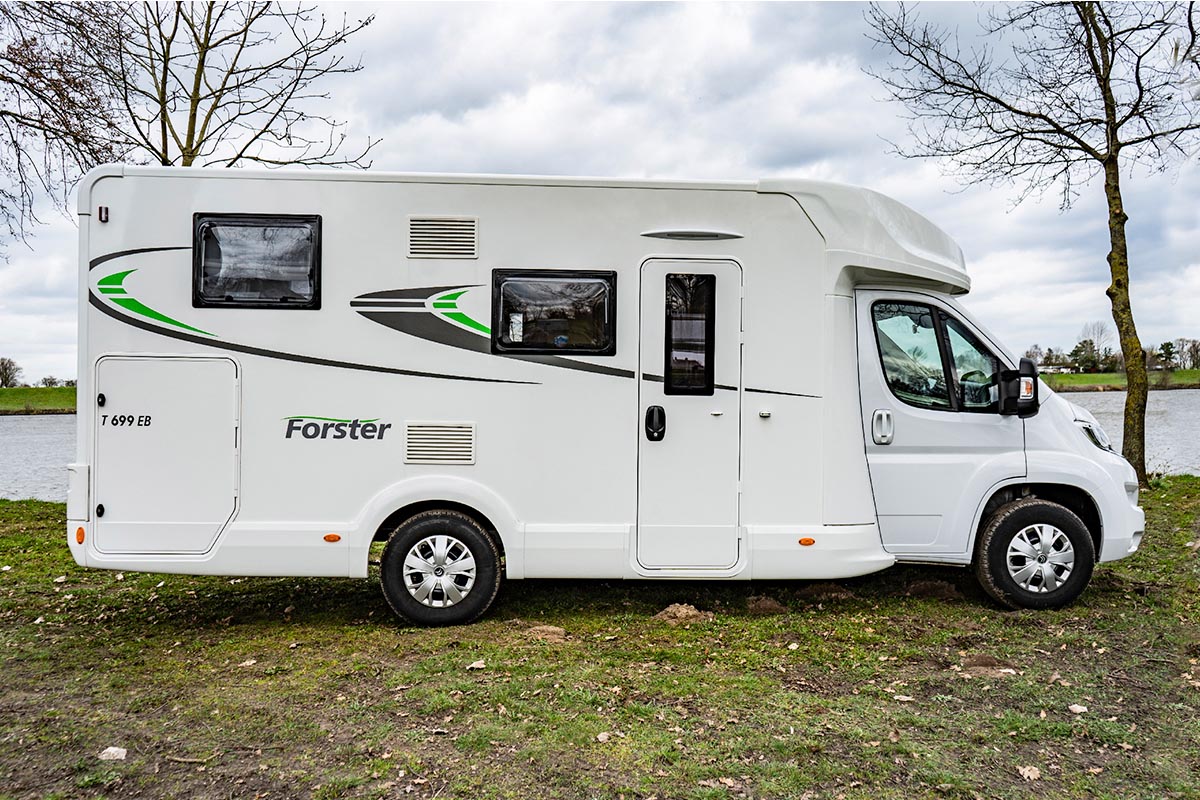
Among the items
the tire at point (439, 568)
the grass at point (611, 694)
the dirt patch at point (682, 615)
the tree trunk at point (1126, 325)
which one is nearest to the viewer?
the grass at point (611, 694)

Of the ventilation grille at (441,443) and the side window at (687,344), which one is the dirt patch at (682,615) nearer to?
the side window at (687,344)

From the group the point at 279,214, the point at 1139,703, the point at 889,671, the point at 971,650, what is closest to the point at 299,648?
the point at 279,214

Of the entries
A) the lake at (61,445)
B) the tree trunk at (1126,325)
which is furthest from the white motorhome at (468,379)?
the tree trunk at (1126,325)

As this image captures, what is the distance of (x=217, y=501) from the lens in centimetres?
554

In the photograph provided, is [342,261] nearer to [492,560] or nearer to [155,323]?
[155,323]

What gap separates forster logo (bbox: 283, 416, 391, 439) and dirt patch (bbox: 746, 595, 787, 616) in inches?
116

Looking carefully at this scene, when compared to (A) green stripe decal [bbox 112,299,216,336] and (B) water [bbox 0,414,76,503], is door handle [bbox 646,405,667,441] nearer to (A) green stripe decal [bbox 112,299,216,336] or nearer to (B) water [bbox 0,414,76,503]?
(A) green stripe decal [bbox 112,299,216,336]

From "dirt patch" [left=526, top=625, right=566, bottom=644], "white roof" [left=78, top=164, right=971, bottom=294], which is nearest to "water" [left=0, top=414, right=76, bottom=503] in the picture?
"white roof" [left=78, top=164, right=971, bottom=294]

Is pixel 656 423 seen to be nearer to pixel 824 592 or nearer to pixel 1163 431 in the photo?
pixel 824 592

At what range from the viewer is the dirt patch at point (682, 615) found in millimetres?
5941

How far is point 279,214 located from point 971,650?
5.33 meters

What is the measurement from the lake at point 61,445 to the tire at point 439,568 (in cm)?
533

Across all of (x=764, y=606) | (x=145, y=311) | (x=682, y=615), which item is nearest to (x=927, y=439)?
(x=764, y=606)

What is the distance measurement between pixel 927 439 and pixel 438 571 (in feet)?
11.8
